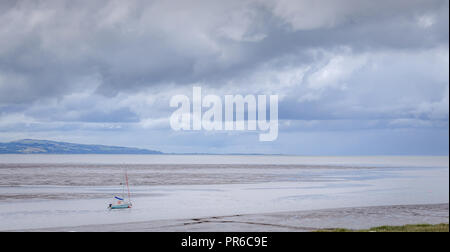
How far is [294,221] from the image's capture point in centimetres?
3697

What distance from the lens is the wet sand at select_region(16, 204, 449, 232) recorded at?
3303 centimetres

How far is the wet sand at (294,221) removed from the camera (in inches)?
1300

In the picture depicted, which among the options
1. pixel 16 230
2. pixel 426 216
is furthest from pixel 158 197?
pixel 426 216

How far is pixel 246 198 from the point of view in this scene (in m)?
58.7
